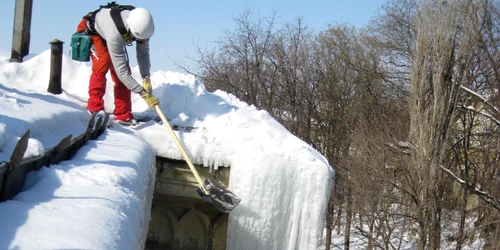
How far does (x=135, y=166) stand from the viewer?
11.1ft

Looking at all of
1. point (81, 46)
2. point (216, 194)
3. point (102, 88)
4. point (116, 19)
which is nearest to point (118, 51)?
point (116, 19)

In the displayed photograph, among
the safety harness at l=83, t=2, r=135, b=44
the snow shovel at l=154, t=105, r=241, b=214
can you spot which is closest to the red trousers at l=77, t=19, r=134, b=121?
the safety harness at l=83, t=2, r=135, b=44

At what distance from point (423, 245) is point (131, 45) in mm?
12189

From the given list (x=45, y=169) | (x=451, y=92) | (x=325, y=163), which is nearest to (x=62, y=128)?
(x=45, y=169)

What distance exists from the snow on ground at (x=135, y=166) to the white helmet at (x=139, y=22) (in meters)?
0.83

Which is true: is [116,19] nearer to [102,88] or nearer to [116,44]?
[116,44]

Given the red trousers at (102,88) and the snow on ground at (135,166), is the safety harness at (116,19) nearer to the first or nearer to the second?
the red trousers at (102,88)

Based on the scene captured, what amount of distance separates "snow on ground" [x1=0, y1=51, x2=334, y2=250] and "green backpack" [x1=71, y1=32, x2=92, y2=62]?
0.44 metres

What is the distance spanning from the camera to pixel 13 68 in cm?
665

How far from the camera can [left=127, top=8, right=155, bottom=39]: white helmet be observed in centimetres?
542

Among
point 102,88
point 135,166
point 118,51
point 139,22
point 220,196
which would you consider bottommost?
point 135,166

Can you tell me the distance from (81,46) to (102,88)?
530 millimetres

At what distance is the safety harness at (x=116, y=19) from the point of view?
5.46 metres

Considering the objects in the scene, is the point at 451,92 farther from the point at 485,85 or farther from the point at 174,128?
the point at 174,128
